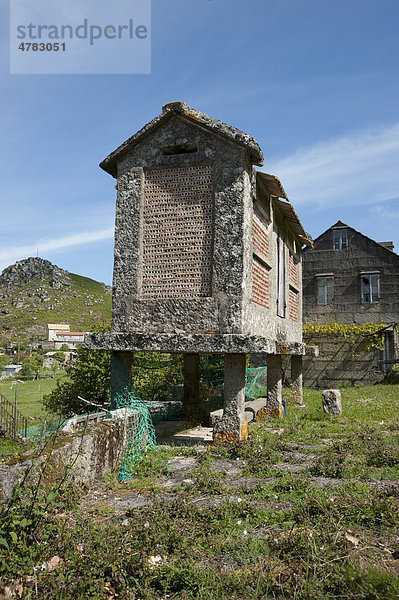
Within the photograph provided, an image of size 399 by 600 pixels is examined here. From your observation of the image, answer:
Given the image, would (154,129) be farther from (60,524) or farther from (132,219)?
(60,524)

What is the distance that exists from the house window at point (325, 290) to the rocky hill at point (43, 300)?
60388 mm

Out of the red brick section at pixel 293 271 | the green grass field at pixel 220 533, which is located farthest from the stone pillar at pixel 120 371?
the red brick section at pixel 293 271

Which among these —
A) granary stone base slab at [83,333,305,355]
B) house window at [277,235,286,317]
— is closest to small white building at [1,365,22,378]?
house window at [277,235,286,317]

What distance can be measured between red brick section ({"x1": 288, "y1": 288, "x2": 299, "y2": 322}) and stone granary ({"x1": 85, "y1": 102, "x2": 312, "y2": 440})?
4659mm

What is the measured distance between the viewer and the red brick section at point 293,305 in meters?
13.8

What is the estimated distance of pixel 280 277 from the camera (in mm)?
11945

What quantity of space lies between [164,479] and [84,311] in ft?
317

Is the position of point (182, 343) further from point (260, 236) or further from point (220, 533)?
point (220, 533)

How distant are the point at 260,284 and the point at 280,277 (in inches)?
102

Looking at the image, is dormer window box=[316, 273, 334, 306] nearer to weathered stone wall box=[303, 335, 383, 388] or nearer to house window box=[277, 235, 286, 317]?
weathered stone wall box=[303, 335, 383, 388]

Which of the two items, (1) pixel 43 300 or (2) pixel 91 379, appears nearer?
(2) pixel 91 379

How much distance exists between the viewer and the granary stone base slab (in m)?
7.70

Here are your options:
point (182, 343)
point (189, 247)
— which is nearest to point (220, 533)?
point (182, 343)

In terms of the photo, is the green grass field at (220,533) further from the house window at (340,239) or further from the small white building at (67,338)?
the small white building at (67,338)
